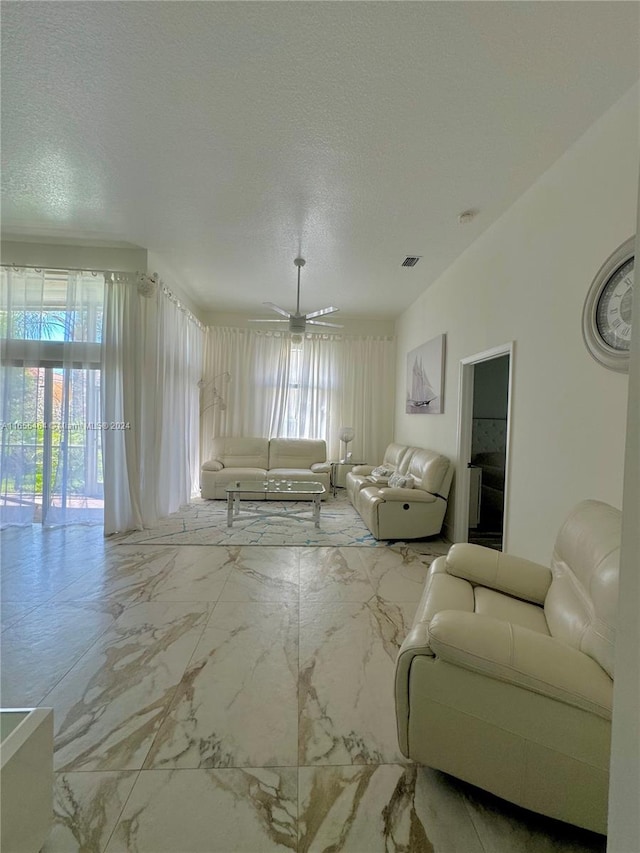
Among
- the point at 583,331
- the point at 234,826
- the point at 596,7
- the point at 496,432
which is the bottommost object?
the point at 234,826

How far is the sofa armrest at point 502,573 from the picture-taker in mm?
1804

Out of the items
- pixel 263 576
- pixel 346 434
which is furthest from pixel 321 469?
pixel 263 576

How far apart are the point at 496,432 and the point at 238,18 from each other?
4543mm

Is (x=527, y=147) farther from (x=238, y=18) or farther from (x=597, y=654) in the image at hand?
(x=597, y=654)

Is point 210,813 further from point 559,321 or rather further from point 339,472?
point 339,472

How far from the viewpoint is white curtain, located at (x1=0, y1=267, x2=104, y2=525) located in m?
3.67

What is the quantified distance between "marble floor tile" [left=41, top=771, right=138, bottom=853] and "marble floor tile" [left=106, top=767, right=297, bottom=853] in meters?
0.04

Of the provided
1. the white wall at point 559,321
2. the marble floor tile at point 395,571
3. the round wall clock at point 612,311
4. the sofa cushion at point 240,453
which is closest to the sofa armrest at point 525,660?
the white wall at point 559,321

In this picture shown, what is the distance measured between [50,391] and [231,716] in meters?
3.65

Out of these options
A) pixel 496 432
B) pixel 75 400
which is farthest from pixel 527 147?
pixel 75 400

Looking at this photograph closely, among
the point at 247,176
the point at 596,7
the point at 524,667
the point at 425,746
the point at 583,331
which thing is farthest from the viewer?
the point at 247,176

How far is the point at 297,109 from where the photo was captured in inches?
75.5

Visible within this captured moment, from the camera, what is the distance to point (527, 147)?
7.00 ft

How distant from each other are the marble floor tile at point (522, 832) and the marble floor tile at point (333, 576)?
4.46ft
